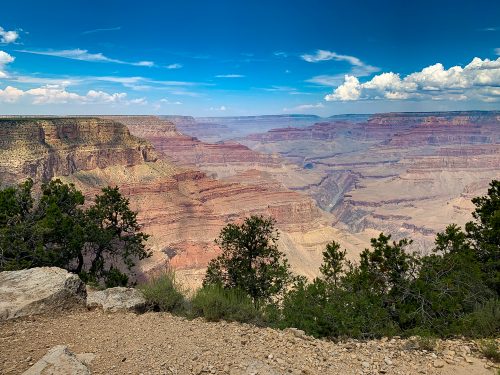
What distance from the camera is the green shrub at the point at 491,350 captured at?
8.49m

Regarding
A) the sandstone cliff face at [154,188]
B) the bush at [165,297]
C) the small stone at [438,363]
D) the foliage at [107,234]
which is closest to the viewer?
the small stone at [438,363]

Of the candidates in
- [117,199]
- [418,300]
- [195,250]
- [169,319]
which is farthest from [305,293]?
[195,250]

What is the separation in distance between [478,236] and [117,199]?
21306 millimetres

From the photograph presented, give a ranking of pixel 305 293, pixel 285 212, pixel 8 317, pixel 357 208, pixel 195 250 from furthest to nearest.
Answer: pixel 357 208 < pixel 285 212 < pixel 195 250 < pixel 305 293 < pixel 8 317

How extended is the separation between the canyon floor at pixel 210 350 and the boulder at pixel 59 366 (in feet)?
1.85

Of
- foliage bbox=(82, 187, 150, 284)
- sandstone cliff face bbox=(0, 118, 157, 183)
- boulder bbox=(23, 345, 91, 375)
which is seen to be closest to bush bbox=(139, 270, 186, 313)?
boulder bbox=(23, 345, 91, 375)

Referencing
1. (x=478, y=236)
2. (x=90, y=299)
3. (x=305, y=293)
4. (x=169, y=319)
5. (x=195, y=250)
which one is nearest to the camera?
(x=169, y=319)

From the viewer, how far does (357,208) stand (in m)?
195

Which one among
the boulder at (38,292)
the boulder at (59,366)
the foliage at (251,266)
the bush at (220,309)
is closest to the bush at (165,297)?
the bush at (220,309)

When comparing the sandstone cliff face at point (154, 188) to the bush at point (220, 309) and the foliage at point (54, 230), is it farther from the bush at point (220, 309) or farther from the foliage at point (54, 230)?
the bush at point (220, 309)

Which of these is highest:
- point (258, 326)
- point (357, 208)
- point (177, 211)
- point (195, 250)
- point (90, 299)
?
point (90, 299)

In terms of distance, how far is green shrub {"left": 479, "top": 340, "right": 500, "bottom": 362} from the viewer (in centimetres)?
849

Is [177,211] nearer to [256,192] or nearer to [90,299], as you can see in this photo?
[256,192]

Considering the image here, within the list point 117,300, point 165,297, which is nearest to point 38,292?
point 117,300
